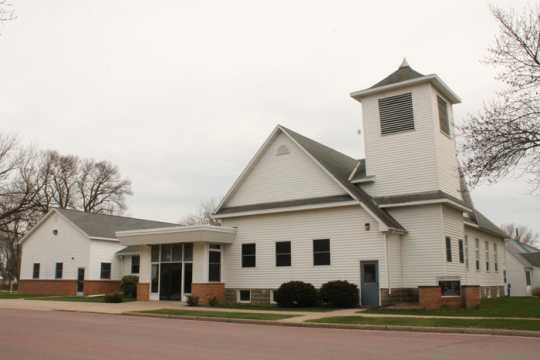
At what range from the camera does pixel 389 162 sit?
2792cm

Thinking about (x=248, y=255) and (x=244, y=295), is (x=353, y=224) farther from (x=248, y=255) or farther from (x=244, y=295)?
(x=244, y=295)

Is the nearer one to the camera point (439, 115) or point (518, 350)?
point (518, 350)

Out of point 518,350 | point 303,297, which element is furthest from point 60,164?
point 518,350

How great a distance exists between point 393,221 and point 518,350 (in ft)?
47.7

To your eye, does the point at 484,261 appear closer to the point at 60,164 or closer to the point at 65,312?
the point at 65,312

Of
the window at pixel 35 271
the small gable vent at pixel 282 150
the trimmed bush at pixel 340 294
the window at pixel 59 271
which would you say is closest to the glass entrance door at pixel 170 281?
the small gable vent at pixel 282 150

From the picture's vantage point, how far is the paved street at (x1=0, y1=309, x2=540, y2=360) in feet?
35.4

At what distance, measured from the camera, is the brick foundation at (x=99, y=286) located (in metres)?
42.3

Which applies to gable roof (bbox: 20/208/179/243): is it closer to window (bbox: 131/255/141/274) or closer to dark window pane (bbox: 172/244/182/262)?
window (bbox: 131/255/141/274)

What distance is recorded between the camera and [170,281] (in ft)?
100

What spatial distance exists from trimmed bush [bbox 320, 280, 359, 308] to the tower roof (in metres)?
10.3

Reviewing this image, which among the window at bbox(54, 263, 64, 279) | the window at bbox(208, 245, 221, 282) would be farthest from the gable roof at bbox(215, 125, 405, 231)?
the window at bbox(54, 263, 64, 279)

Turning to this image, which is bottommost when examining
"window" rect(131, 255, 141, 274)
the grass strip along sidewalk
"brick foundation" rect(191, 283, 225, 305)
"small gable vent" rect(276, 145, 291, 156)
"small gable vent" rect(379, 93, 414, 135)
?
the grass strip along sidewalk

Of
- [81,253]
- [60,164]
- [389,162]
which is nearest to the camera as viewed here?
[389,162]
